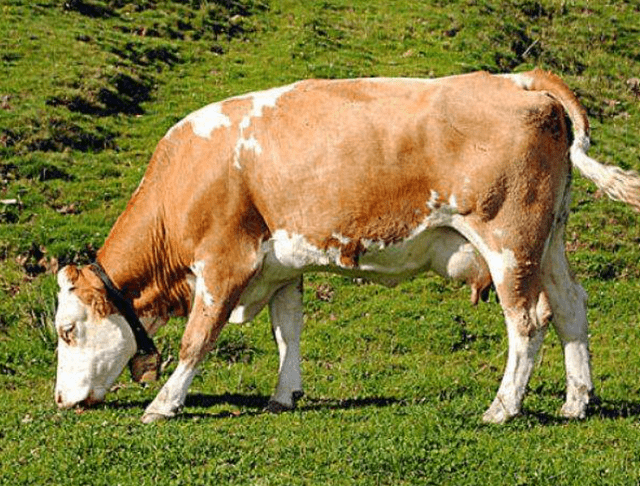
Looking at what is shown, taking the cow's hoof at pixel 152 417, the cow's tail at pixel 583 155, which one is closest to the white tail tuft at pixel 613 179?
the cow's tail at pixel 583 155

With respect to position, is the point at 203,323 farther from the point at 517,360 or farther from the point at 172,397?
the point at 517,360

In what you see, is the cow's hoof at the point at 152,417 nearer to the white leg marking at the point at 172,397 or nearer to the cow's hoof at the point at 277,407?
the white leg marking at the point at 172,397

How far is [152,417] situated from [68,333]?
133 centimetres

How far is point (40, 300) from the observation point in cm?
1384

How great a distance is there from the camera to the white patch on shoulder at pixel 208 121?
9.98m

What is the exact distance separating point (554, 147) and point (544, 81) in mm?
658

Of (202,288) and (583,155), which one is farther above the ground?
(583,155)

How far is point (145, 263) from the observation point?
10312 millimetres

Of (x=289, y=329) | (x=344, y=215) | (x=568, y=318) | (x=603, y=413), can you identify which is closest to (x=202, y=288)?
(x=289, y=329)

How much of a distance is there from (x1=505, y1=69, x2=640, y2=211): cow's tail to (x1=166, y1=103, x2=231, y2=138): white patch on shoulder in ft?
9.06

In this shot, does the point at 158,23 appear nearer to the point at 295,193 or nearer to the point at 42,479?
the point at 295,193

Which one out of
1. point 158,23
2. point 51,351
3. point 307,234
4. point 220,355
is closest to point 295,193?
point 307,234

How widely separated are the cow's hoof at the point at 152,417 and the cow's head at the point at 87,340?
0.84m

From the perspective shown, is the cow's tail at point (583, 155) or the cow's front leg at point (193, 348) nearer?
the cow's tail at point (583, 155)
